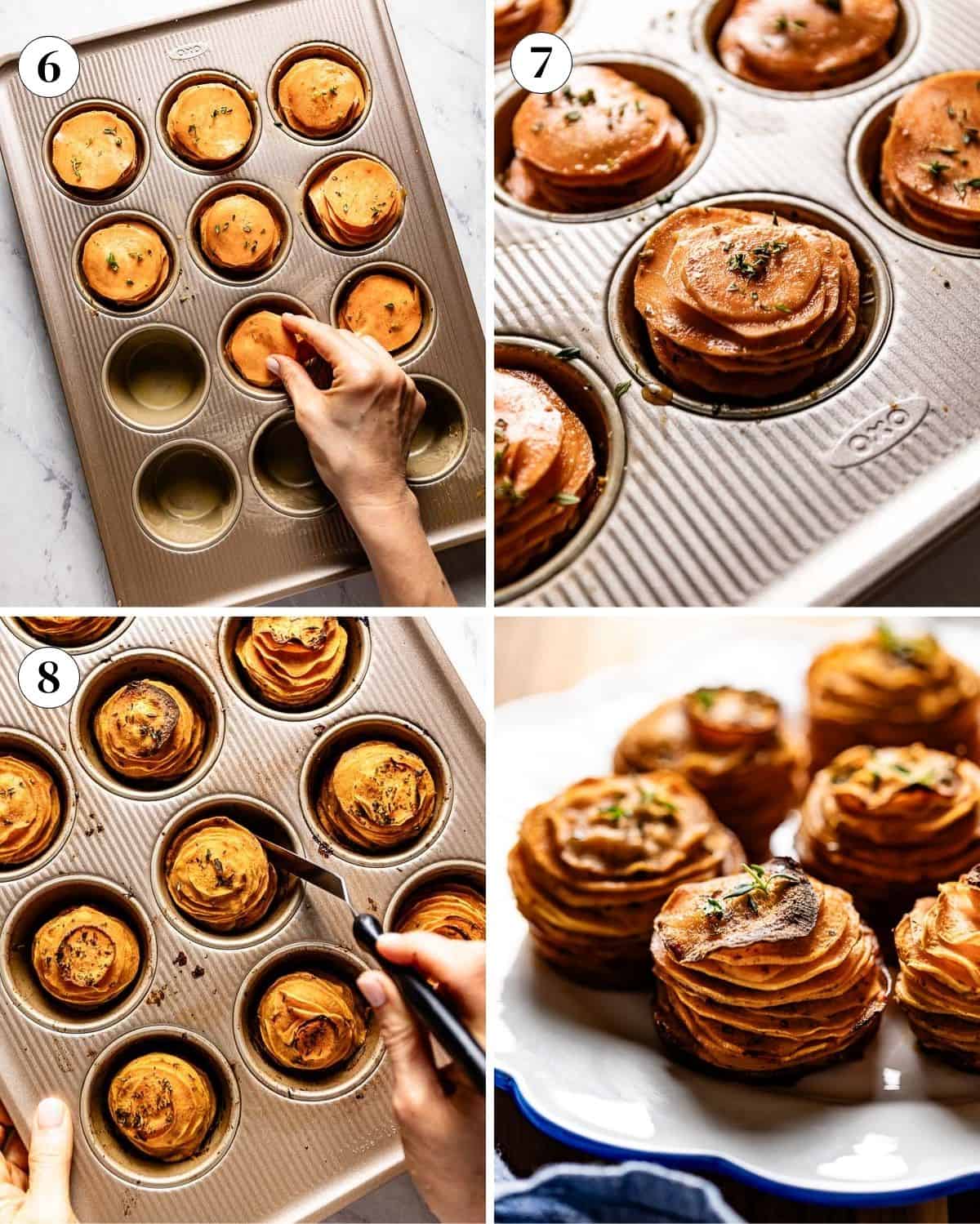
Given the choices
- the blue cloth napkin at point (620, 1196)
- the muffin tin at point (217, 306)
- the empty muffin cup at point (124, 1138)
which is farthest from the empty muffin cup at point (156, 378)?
the blue cloth napkin at point (620, 1196)

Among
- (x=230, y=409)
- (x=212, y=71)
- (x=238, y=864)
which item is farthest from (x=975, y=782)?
(x=212, y=71)

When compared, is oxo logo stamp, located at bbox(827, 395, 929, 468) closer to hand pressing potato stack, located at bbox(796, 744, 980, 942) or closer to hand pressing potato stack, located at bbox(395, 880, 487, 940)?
hand pressing potato stack, located at bbox(796, 744, 980, 942)

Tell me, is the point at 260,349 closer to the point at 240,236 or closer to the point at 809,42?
the point at 240,236

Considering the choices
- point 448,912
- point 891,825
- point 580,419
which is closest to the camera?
point 580,419

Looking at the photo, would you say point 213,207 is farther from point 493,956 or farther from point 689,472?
point 493,956

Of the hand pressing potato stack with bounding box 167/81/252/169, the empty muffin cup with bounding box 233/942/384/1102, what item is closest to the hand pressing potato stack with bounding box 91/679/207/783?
the empty muffin cup with bounding box 233/942/384/1102

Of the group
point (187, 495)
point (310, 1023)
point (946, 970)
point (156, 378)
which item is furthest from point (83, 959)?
point (946, 970)

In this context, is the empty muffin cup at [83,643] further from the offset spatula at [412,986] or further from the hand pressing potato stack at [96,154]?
the hand pressing potato stack at [96,154]
